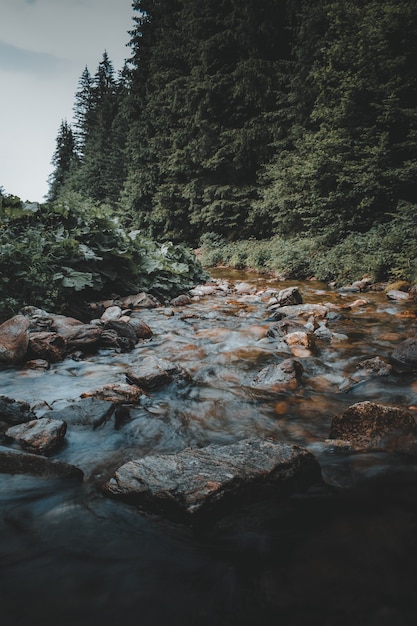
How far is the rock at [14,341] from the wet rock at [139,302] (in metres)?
3.16

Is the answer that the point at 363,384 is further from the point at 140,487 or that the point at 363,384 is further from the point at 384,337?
the point at 140,487

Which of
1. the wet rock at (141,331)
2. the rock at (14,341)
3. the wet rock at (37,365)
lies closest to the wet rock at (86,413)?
the wet rock at (37,365)

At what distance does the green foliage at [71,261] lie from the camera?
16.1 feet

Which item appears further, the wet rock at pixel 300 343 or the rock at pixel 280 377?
the wet rock at pixel 300 343

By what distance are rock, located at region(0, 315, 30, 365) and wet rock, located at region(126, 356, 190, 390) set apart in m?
1.28

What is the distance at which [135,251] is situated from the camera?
7.89 m

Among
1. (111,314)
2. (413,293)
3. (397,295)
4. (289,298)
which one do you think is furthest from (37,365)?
(413,293)

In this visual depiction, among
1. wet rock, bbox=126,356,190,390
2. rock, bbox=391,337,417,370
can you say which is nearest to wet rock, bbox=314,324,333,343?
rock, bbox=391,337,417,370

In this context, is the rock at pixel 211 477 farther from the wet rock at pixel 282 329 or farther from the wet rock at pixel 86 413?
the wet rock at pixel 282 329

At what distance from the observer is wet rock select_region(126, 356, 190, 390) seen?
2.94m

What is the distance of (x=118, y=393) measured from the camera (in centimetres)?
264

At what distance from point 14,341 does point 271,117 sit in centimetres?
1666

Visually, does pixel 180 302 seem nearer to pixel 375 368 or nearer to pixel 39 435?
pixel 375 368

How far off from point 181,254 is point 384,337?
7532 millimetres
